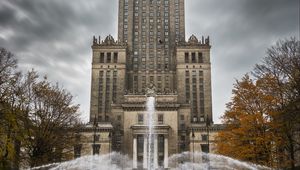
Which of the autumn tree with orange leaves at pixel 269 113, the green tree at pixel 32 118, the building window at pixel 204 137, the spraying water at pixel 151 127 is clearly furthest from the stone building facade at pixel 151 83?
the autumn tree with orange leaves at pixel 269 113

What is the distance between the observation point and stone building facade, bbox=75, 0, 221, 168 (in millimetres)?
91544

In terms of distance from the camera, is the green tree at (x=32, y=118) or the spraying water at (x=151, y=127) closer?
the green tree at (x=32, y=118)

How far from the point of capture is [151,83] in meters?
111

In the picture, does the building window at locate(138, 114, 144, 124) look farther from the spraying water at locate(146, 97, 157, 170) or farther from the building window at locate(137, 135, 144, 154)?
the building window at locate(137, 135, 144, 154)

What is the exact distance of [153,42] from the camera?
122000mm

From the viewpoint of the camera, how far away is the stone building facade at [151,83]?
3604 inches

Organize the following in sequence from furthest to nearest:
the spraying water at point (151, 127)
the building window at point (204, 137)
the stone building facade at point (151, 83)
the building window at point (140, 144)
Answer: the building window at point (204, 137) → the stone building facade at point (151, 83) → the building window at point (140, 144) → the spraying water at point (151, 127)

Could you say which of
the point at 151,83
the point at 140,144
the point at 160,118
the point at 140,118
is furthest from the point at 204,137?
the point at 151,83

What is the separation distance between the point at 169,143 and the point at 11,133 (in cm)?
5541

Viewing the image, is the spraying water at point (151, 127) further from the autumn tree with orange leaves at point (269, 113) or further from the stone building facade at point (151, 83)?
the autumn tree with orange leaves at point (269, 113)

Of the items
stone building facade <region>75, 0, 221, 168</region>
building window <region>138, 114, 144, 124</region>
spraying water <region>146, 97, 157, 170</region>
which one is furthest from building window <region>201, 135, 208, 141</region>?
building window <region>138, 114, 144, 124</region>

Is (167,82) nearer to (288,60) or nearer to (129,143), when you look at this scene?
(129,143)

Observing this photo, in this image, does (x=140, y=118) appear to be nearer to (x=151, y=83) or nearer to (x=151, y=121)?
(x=151, y=121)

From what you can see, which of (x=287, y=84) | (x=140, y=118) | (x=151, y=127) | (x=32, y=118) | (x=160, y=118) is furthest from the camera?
(x=140, y=118)
